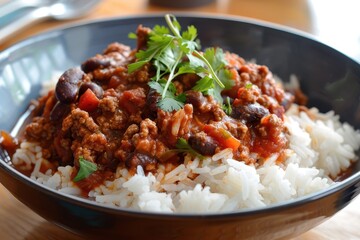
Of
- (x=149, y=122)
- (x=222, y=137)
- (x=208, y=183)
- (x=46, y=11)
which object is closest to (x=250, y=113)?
(x=222, y=137)

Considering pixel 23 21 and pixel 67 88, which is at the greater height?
pixel 23 21

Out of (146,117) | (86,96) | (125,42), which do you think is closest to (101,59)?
(86,96)

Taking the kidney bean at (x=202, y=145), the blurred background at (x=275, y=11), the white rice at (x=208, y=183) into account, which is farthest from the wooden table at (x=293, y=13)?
the kidney bean at (x=202, y=145)

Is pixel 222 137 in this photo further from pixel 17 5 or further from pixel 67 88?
pixel 17 5

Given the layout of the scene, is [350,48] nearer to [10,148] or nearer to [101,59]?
A: [101,59]

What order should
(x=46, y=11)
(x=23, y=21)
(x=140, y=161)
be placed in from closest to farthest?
(x=140, y=161) → (x=23, y=21) → (x=46, y=11)

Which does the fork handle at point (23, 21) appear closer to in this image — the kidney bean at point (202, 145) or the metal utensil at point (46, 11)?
the metal utensil at point (46, 11)

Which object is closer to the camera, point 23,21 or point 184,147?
point 184,147
